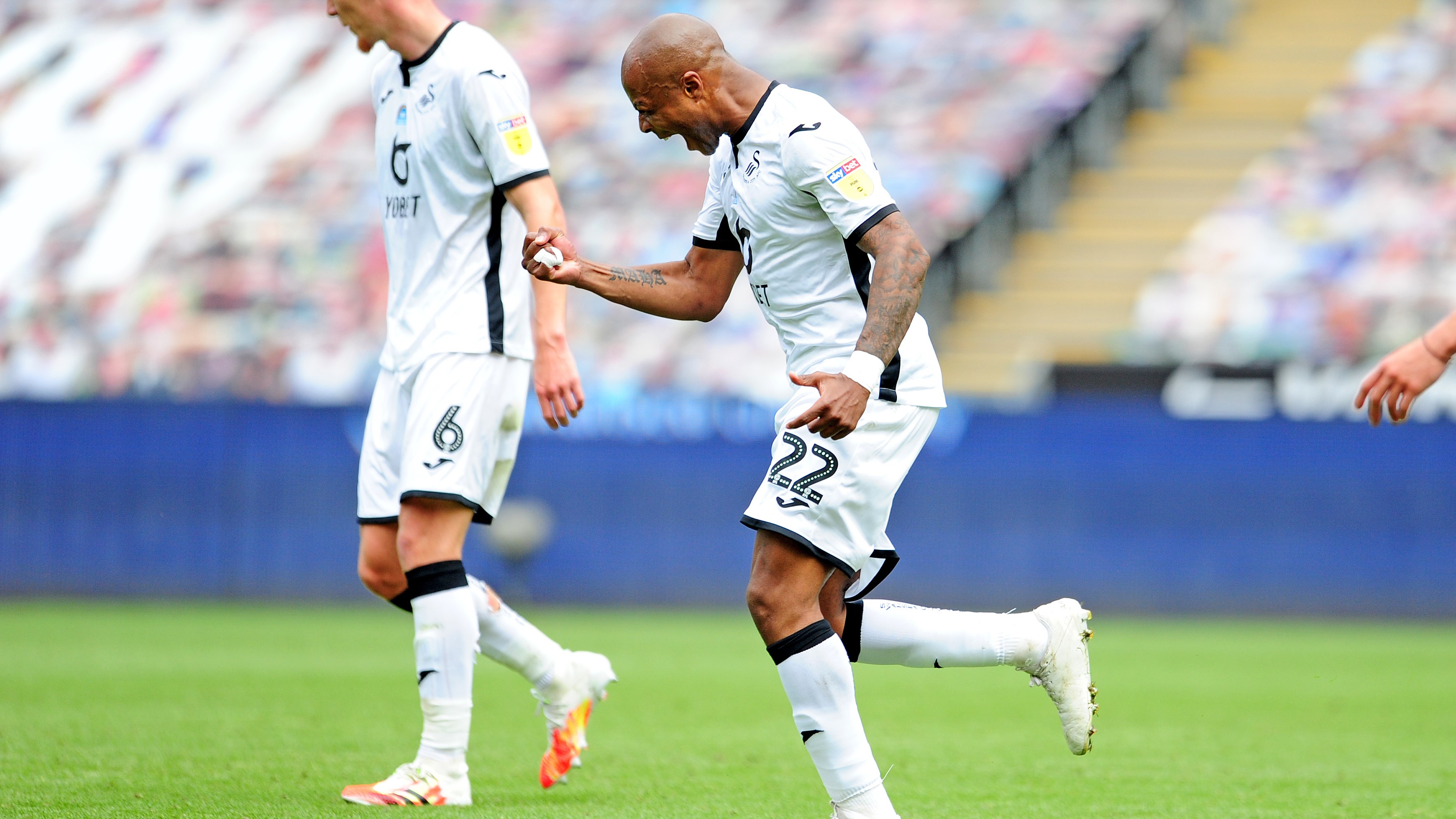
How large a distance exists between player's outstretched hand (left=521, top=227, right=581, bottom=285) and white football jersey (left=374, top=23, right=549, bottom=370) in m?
0.81

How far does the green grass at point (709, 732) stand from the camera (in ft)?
15.5

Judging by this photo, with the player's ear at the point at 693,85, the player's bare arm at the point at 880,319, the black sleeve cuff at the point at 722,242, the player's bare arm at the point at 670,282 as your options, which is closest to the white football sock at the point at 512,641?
the player's bare arm at the point at 670,282

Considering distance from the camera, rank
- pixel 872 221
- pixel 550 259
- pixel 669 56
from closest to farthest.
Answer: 1. pixel 872 221
2. pixel 669 56
3. pixel 550 259

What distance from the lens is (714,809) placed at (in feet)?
15.0

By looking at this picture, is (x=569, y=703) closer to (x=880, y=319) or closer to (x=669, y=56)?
(x=880, y=319)

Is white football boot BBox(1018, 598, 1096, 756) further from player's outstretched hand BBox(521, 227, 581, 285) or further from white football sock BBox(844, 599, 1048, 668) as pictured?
player's outstretched hand BBox(521, 227, 581, 285)

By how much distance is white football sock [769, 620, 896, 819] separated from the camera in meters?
3.76

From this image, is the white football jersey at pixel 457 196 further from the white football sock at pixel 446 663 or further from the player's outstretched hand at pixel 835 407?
the player's outstretched hand at pixel 835 407

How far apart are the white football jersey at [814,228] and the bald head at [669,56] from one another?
0.61 feet

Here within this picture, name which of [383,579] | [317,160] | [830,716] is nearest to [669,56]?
[830,716]

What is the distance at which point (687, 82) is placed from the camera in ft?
12.9

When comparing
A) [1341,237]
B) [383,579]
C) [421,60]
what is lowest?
[383,579]

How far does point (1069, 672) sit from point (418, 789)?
1865 mm

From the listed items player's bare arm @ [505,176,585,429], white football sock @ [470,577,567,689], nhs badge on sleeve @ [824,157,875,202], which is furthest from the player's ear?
white football sock @ [470,577,567,689]
